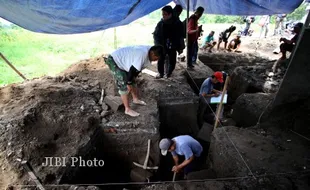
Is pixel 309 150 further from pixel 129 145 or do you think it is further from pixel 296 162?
pixel 129 145

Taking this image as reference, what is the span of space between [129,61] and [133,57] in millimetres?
109

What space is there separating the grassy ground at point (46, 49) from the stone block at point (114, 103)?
126 inches

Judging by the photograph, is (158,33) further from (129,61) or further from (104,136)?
(104,136)

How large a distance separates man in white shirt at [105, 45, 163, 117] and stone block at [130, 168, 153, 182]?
3.41 feet

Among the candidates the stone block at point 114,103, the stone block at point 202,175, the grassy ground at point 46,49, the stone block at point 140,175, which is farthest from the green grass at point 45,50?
the stone block at point 202,175

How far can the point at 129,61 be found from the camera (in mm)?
3484

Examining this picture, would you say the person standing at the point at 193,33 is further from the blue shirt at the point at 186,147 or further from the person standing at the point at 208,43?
the blue shirt at the point at 186,147

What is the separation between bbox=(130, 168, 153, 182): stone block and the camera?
3.77 metres

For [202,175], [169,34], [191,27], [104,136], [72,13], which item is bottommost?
[202,175]

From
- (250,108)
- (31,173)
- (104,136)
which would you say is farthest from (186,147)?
(31,173)

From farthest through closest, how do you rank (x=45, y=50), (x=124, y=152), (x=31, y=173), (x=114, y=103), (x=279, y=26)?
(x=279, y=26) → (x=45, y=50) → (x=114, y=103) → (x=124, y=152) → (x=31, y=173)

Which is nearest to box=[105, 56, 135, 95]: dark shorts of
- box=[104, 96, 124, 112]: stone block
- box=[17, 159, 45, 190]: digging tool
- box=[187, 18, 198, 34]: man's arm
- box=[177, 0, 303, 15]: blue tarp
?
box=[104, 96, 124, 112]: stone block

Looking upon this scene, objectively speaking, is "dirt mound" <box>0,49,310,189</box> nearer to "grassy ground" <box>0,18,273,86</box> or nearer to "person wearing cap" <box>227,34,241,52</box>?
"grassy ground" <box>0,18,273,86</box>

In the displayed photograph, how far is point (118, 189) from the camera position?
378 cm
